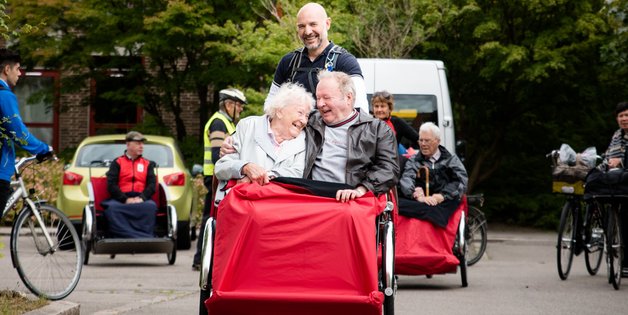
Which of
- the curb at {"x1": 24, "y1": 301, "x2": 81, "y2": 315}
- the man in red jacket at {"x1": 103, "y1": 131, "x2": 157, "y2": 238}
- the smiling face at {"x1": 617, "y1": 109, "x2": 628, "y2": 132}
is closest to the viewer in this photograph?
the curb at {"x1": 24, "y1": 301, "x2": 81, "y2": 315}

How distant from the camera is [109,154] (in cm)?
1694

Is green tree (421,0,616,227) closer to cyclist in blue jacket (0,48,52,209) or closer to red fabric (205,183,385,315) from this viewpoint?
cyclist in blue jacket (0,48,52,209)

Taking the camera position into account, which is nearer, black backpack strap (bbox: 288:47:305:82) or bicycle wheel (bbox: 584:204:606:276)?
black backpack strap (bbox: 288:47:305:82)

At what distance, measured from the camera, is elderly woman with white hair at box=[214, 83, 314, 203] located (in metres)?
7.43

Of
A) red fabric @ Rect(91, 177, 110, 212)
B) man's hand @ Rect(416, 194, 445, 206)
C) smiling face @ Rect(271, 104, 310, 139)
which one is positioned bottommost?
red fabric @ Rect(91, 177, 110, 212)

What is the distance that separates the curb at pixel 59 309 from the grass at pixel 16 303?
0.06m

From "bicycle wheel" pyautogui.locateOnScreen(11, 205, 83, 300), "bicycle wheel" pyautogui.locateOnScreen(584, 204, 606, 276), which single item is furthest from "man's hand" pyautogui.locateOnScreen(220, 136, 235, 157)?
"bicycle wheel" pyautogui.locateOnScreen(584, 204, 606, 276)

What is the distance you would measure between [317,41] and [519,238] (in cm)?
1303

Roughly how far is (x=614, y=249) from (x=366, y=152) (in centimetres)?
526

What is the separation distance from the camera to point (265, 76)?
20875mm

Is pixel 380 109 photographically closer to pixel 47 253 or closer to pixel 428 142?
pixel 428 142

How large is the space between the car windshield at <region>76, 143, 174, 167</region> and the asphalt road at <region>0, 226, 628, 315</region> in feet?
4.28

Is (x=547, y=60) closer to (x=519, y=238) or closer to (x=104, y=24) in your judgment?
(x=519, y=238)

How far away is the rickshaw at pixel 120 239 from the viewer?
45.9ft
